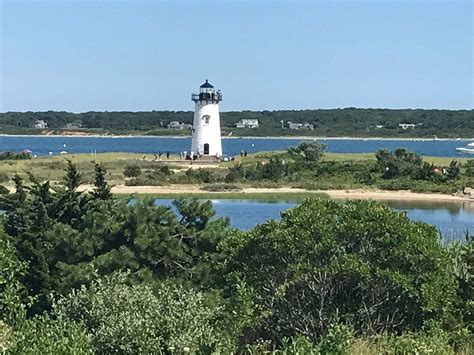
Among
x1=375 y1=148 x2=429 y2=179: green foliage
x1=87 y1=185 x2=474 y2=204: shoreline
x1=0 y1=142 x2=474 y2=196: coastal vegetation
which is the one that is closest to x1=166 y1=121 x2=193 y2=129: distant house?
x1=0 y1=142 x2=474 y2=196: coastal vegetation

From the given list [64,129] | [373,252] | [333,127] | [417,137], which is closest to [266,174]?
[373,252]

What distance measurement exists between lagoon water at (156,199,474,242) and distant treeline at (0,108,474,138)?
104327 millimetres

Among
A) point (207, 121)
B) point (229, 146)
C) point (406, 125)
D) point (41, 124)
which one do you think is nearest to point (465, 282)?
point (207, 121)

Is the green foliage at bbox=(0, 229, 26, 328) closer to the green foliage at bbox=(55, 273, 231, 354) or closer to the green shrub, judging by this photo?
the green foliage at bbox=(55, 273, 231, 354)

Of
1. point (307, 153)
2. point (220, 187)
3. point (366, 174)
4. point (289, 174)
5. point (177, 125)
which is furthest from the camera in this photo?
point (177, 125)

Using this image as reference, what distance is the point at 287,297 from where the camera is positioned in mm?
10797

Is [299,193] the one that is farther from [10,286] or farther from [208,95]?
[10,286]

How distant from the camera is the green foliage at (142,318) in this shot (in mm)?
8930

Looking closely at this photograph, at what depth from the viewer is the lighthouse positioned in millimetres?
60250

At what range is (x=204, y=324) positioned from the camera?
959 centimetres

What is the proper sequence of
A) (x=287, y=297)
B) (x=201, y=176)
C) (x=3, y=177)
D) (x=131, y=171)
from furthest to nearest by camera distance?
(x=131, y=171), (x=201, y=176), (x=3, y=177), (x=287, y=297)

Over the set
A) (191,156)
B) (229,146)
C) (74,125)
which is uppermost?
(191,156)

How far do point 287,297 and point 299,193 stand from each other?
1303 inches

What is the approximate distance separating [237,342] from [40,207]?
5.39 metres
